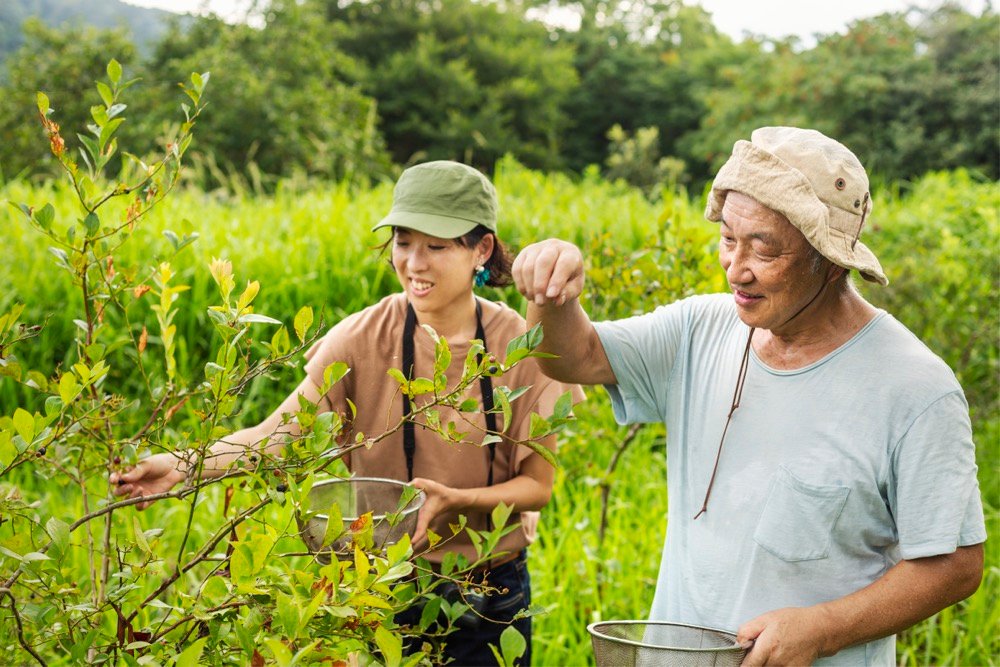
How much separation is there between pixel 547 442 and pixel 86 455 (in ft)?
3.12

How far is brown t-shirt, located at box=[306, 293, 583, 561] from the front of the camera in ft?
7.27

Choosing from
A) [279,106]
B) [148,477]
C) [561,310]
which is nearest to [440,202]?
[561,310]

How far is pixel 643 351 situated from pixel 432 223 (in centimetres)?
62

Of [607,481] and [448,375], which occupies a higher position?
[448,375]

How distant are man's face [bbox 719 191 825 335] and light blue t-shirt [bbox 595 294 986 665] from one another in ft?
0.38

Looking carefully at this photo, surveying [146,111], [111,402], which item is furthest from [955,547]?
[146,111]

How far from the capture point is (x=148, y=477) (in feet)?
6.30

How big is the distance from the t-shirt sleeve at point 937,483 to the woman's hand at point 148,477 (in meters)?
1.24

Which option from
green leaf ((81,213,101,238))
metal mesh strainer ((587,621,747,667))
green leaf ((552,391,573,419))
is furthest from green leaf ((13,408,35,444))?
metal mesh strainer ((587,621,747,667))

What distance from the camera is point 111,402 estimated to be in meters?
1.79

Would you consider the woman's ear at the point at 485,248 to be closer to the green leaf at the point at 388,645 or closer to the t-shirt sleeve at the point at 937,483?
the t-shirt sleeve at the point at 937,483

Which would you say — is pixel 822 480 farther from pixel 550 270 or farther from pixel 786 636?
pixel 550 270

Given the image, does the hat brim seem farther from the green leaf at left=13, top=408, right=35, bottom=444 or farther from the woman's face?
the green leaf at left=13, top=408, right=35, bottom=444

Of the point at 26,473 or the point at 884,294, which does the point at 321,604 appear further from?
the point at 884,294
